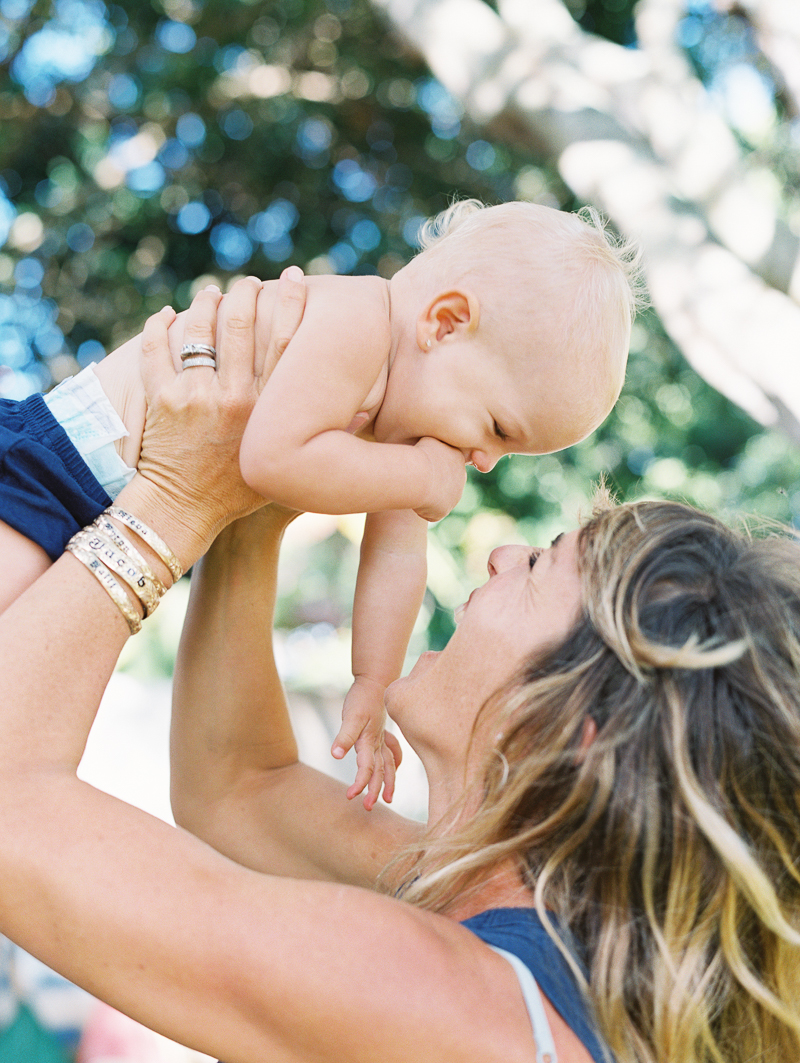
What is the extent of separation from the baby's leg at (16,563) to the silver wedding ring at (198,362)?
386 mm

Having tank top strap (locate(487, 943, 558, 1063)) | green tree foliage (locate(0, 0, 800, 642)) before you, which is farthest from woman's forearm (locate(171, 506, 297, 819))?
green tree foliage (locate(0, 0, 800, 642))

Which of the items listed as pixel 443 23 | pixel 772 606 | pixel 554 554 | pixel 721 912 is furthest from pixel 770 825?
pixel 443 23

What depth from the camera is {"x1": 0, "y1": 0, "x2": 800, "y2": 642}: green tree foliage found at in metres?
6.76

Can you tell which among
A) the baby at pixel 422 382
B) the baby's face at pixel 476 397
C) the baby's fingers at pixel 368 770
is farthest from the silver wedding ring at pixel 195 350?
the baby's fingers at pixel 368 770

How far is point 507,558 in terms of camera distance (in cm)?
155

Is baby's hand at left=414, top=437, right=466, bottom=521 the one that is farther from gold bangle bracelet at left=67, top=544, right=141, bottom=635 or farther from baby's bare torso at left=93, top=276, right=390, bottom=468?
gold bangle bracelet at left=67, top=544, right=141, bottom=635

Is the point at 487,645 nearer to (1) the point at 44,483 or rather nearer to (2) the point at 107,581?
(2) the point at 107,581

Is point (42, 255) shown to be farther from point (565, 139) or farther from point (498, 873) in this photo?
point (498, 873)

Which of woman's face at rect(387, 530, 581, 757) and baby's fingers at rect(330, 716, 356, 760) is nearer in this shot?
woman's face at rect(387, 530, 581, 757)

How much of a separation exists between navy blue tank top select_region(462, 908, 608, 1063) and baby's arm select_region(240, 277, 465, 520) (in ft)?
2.14

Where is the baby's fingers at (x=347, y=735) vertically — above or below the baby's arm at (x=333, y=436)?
below

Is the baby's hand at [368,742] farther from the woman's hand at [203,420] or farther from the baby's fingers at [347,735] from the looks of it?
the woman's hand at [203,420]

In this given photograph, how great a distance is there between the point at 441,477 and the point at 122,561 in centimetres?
57

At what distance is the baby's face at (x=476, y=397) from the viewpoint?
1629 millimetres
